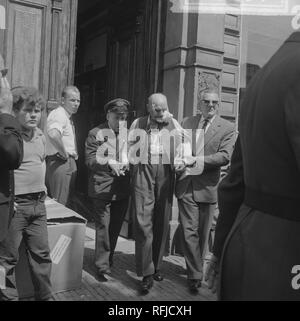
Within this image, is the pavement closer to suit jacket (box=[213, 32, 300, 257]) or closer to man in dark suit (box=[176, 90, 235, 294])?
man in dark suit (box=[176, 90, 235, 294])

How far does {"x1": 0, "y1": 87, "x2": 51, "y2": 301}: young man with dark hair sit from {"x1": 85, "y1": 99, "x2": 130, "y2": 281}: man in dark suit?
990 mm

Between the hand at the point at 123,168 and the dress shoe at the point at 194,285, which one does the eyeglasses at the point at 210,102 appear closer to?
the hand at the point at 123,168

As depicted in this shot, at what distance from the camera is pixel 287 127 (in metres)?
1.49

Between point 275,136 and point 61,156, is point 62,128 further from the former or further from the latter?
point 275,136

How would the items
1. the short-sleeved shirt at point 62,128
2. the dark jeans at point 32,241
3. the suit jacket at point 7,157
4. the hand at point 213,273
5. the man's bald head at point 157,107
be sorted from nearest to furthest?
1. the hand at point 213,273
2. the suit jacket at point 7,157
3. the dark jeans at point 32,241
4. the man's bald head at point 157,107
5. the short-sleeved shirt at point 62,128

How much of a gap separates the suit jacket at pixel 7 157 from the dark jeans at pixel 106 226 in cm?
173

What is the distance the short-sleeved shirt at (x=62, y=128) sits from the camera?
4438mm

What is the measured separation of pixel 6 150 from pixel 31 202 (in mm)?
808

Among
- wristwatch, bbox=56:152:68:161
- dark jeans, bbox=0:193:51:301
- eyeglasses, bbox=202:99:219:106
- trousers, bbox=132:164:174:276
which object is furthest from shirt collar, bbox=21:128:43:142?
eyeglasses, bbox=202:99:219:106

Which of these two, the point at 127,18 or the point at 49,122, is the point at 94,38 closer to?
the point at 127,18

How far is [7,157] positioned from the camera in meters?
2.57

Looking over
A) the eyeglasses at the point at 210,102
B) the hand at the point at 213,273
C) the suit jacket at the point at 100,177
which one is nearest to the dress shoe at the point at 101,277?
the suit jacket at the point at 100,177
